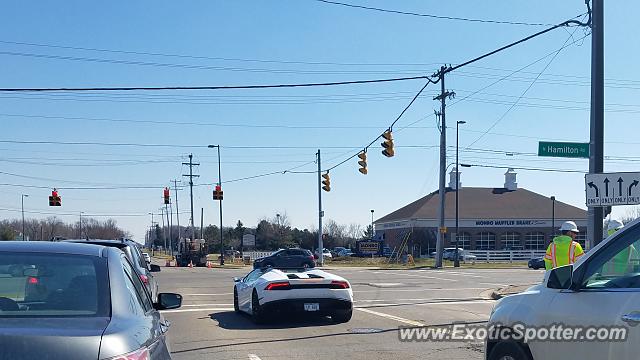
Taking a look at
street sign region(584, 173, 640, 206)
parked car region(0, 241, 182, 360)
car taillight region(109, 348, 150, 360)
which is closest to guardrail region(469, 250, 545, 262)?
street sign region(584, 173, 640, 206)

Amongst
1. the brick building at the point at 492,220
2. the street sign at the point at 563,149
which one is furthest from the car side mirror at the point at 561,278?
the brick building at the point at 492,220

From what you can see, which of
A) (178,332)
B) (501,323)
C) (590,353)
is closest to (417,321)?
(178,332)

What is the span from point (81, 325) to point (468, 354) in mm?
7189

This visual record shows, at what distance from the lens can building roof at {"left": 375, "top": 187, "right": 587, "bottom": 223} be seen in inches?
2982

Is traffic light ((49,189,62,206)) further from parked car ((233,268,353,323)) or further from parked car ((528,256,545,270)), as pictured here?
parked car ((233,268,353,323))

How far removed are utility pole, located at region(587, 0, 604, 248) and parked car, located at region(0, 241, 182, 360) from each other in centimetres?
1136

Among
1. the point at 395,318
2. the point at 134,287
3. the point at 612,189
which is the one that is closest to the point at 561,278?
the point at 134,287

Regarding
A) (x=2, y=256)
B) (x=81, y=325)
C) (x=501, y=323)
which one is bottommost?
(x=501, y=323)

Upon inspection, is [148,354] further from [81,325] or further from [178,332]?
[178,332]

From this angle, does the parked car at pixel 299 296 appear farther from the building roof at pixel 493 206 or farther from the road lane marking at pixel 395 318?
the building roof at pixel 493 206

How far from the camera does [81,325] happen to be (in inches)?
148

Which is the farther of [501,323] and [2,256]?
[501,323]

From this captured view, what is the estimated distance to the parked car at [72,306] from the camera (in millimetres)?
3430

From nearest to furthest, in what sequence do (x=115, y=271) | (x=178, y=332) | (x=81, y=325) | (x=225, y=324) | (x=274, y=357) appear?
(x=81, y=325) < (x=115, y=271) < (x=274, y=357) < (x=178, y=332) < (x=225, y=324)
